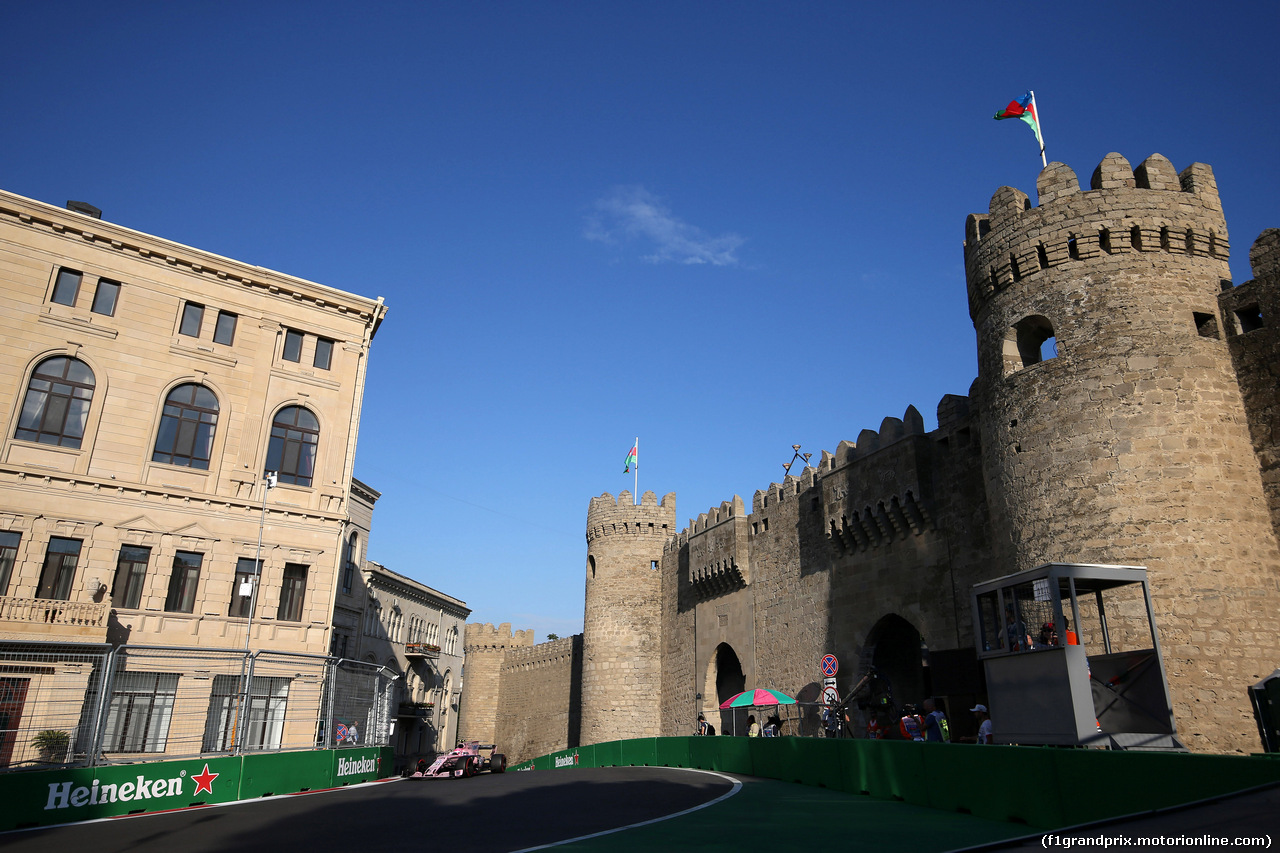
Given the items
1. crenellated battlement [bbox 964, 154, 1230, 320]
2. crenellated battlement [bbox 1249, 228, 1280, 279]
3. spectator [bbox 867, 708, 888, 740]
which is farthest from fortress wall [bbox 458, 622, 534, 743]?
crenellated battlement [bbox 1249, 228, 1280, 279]

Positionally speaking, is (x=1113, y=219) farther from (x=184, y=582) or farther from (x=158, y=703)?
(x=158, y=703)

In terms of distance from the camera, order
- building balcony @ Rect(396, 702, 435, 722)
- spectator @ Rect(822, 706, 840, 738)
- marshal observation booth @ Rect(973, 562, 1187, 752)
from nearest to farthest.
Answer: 1. marshal observation booth @ Rect(973, 562, 1187, 752)
2. spectator @ Rect(822, 706, 840, 738)
3. building balcony @ Rect(396, 702, 435, 722)

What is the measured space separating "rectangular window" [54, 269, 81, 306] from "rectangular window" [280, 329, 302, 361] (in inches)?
192

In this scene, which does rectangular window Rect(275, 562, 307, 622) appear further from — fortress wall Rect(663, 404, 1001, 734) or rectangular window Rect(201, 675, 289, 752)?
fortress wall Rect(663, 404, 1001, 734)

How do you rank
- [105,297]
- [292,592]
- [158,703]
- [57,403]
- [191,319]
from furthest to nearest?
[191,319]
[292,592]
[105,297]
[57,403]
[158,703]

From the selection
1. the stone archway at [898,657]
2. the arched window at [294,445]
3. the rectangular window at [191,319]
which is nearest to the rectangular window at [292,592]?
the arched window at [294,445]

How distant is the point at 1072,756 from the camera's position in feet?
25.5

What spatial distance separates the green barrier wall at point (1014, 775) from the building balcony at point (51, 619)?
1403cm

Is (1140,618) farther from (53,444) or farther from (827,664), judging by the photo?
(53,444)

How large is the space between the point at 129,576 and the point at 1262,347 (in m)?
23.6

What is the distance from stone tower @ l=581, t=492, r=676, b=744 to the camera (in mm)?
32656

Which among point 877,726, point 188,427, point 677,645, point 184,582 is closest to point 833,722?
point 877,726

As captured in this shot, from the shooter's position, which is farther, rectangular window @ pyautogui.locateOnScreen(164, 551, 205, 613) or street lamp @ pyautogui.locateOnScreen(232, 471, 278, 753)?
rectangular window @ pyautogui.locateOnScreen(164, 551, 205, 613)

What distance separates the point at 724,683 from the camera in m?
30.3
